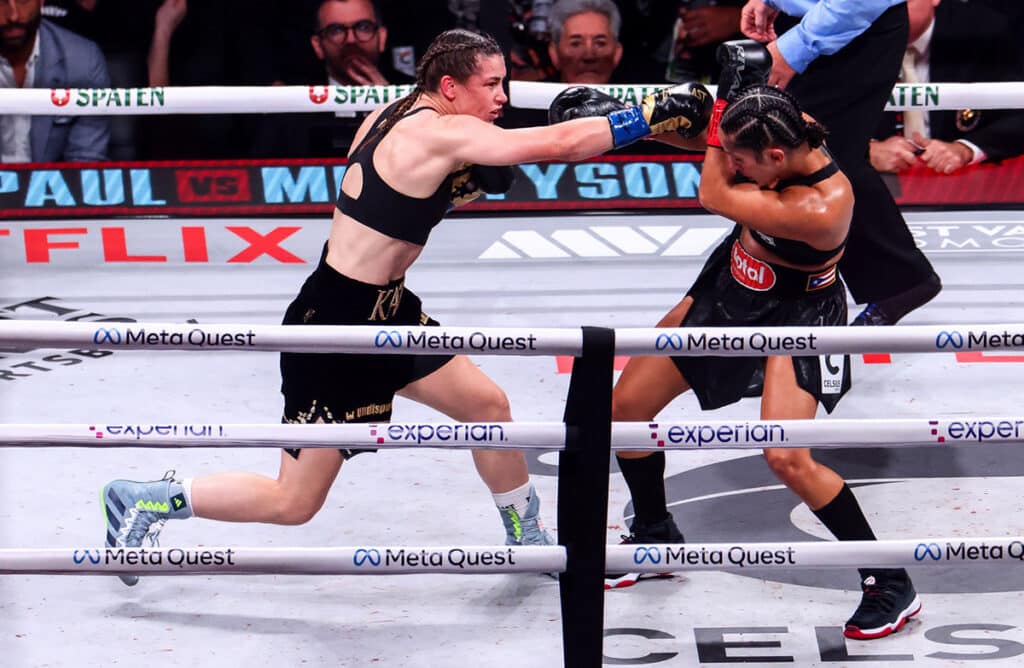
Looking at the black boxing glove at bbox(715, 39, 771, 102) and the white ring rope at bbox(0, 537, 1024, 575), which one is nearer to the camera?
the white ring rope at bbox(0, 537, 1024, 575)

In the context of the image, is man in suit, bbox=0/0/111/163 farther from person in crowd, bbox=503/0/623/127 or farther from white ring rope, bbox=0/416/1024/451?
white ring rope, bbox=0/416/1024/451

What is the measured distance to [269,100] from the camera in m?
4.97

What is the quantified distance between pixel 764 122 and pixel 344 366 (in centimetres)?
107

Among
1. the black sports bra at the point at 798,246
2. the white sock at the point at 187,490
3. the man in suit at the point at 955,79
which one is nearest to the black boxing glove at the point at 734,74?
the black sports bra at the point at 798,246

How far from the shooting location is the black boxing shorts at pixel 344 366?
3258 mm

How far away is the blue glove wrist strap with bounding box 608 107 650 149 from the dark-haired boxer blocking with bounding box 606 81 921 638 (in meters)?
0.19

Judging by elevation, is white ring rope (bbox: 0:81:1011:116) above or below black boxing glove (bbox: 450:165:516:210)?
above

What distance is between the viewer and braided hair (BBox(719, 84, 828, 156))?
323cm

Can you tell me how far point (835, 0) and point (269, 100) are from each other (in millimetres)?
1933

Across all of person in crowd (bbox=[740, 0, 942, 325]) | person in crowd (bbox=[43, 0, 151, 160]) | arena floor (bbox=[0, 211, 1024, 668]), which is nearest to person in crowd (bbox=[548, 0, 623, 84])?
arena floor (bbox=[0, 211, 1024, 668])

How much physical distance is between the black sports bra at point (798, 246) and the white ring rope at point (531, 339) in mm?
951

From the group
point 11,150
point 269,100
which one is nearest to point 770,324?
point 269,100

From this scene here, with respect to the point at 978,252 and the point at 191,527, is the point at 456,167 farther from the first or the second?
the point at 978,252

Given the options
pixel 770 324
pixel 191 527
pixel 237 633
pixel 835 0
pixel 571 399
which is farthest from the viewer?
pixel 835 0
